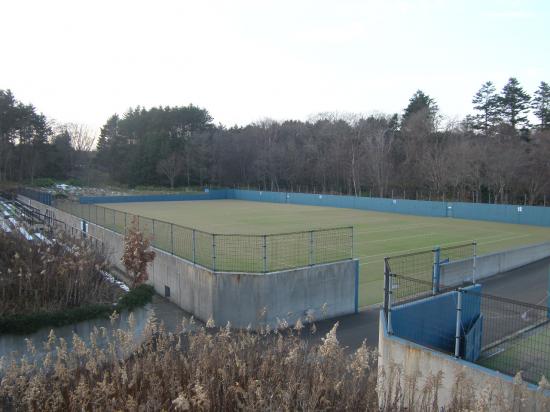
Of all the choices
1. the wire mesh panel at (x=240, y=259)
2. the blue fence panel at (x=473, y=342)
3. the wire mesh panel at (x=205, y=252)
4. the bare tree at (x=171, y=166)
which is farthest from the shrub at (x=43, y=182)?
the blue fence panel at (x=473, y=342)

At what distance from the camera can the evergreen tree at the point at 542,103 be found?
58.9m

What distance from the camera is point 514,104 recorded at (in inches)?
2438

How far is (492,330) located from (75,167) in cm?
8744

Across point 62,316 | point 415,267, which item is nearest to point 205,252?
point 415,267

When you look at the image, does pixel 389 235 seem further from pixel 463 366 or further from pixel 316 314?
pixel 463 366

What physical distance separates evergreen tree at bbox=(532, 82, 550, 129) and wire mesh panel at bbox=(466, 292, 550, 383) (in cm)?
5522

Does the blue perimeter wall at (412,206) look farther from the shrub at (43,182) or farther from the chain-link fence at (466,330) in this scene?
the chain-link fence at (466,330)

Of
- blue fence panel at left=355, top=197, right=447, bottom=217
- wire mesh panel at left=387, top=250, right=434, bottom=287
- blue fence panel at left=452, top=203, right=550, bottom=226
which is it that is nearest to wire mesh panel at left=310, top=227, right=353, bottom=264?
wire mesh panel at left=387, top=250, right=434, bottom=287

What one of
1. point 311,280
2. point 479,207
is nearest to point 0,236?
point 311,280

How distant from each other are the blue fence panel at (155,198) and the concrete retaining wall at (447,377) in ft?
168

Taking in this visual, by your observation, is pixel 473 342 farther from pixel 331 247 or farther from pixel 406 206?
pixel 406 206

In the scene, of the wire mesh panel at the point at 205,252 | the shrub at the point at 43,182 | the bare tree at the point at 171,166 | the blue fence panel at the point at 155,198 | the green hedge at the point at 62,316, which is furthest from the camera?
the bare tree at the point at 171,166

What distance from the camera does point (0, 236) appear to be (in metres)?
13.0

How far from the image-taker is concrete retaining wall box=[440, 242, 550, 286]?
15.3 m
